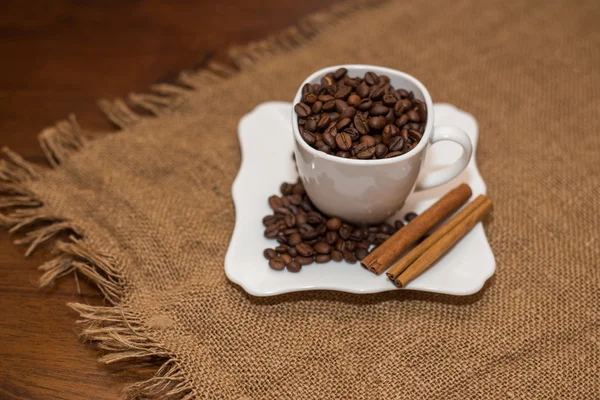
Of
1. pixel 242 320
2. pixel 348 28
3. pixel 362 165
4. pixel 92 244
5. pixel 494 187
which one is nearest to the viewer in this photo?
pixel 362 165

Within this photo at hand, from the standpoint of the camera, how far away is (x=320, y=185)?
1062 mm

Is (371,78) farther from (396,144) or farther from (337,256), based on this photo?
(337,256)

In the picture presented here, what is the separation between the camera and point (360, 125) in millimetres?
1030

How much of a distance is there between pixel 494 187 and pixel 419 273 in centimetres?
38

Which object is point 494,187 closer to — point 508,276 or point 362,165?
point 508,276

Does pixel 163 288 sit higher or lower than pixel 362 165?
lower

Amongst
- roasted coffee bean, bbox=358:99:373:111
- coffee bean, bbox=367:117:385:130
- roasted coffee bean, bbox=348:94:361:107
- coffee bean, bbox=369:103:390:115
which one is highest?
roasted coffee bean, bbox=348:94:361:107

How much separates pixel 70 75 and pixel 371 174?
3.21ft

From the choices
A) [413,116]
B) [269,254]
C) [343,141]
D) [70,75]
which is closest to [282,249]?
[269,254]

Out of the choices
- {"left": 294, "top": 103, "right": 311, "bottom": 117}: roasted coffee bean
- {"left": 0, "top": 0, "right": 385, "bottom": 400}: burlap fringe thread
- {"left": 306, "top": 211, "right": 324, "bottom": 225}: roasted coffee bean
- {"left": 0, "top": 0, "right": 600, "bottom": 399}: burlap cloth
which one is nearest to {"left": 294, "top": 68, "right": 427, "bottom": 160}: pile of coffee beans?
{"left": 294, "top": 103, "right": 311, "bottom": 117}: roasted coffee bean

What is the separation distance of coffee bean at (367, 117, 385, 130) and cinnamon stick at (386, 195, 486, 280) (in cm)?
23

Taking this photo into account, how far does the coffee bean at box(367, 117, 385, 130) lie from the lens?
A: 103 centimetres

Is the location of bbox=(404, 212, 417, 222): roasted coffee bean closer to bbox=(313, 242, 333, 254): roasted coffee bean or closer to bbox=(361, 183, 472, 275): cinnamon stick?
bbox=(361, 183, 472, 275): cinnamon stick

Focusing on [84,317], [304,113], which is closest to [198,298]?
[84,317]
